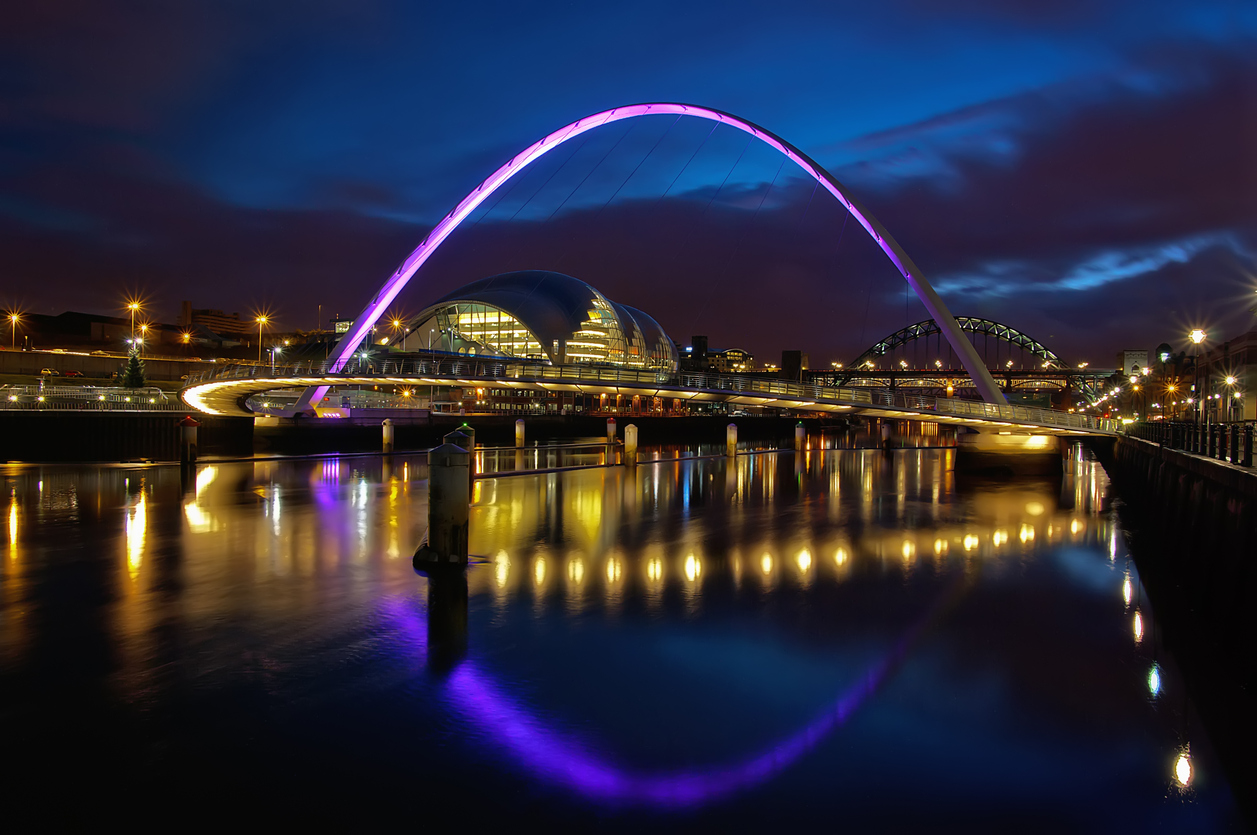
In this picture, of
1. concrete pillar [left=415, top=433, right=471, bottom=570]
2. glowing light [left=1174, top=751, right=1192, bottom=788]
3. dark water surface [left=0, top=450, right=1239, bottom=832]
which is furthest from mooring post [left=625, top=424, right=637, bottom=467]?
glowing light [left=1174, top=751, right=1192, bottom=788]

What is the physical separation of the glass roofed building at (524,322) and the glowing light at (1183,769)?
259ft

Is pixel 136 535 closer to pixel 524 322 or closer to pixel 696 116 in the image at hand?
pixel 696 116

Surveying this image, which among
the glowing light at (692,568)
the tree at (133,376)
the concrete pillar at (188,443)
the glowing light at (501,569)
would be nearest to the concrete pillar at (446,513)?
the glowing light at (501,569)

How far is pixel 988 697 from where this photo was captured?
833cm

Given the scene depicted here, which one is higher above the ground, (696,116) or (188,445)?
(696,116)

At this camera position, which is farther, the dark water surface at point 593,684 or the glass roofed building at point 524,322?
the glass roofed building at point 524,322

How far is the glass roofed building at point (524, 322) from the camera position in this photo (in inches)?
3501

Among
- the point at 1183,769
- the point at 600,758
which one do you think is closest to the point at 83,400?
the point at 600,758

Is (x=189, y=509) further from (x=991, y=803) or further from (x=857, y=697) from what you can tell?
(x=991, y=803)

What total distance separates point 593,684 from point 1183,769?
5.35 meters

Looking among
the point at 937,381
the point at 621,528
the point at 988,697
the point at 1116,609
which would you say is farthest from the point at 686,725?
the point at 937,381

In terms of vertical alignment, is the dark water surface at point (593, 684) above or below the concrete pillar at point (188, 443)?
below

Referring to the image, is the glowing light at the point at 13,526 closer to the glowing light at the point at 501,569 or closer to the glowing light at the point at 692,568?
the glowing light at the point at 501,569

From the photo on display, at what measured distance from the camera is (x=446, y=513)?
13367 mm
